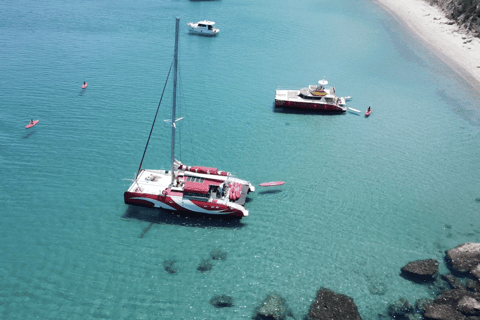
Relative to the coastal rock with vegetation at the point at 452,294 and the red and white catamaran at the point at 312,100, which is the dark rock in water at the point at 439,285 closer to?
the coastal rock with vegetation at the point at 452,294

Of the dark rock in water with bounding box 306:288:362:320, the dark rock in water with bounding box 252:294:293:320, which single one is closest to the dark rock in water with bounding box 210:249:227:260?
the dark rock in water with bounding box 252:294:293:320

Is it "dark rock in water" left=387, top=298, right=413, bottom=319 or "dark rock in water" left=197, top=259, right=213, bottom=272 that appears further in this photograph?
"dark rock in water" left=197, top=259, right=213, bottom=272

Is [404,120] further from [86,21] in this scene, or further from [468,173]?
[86,21]

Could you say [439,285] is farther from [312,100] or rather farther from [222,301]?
[312,100]

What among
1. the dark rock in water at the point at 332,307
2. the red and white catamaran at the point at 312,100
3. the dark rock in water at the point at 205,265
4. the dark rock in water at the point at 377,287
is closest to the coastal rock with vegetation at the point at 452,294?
the dark rock in water at the point at 377,287

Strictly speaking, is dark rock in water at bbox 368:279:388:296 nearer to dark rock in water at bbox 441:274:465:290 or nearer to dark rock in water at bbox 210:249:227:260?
dark rock in water at bbox 441:274:465:290
